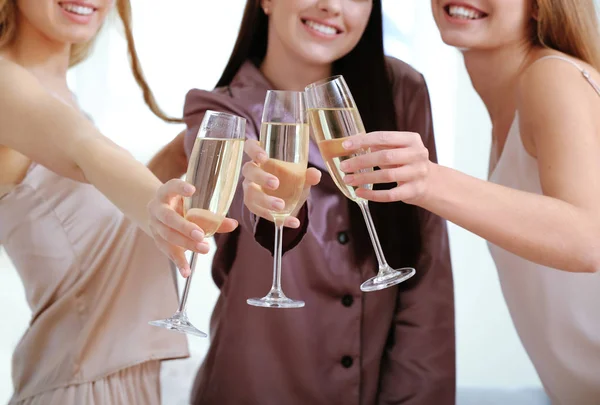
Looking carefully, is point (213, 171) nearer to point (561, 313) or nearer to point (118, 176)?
point (118, 176)

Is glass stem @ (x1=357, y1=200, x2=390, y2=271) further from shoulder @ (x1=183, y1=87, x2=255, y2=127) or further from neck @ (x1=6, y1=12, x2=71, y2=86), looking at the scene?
neck @ (x1=6, y1=12, x2=71, y2=86)

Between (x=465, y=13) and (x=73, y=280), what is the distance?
1046 millimetres

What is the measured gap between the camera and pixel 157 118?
5.89 ft

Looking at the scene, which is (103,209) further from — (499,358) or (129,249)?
(499,358)

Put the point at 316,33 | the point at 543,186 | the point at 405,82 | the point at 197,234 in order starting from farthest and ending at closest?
the point at 405,82 → the point at 316,33 → the point at 543,186 → the point at 197,234

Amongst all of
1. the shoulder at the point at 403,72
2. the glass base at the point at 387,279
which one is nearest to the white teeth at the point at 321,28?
the shoulder at the point at 403,72

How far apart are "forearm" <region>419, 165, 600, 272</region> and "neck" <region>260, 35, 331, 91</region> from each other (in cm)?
60

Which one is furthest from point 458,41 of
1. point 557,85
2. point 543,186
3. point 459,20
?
point 543,186

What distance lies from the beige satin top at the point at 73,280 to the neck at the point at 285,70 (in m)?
0.47

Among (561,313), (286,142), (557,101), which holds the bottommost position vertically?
(561,313)

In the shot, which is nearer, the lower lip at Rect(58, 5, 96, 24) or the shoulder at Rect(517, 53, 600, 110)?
the shoulder at Rect(517, 53, 600, 110)

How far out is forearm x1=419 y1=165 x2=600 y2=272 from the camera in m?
1.29

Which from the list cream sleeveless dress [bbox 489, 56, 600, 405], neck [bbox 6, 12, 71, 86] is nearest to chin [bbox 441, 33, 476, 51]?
cream sleeveless dress [bbox 489, 56, 600, 405]

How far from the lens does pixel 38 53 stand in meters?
1.66
